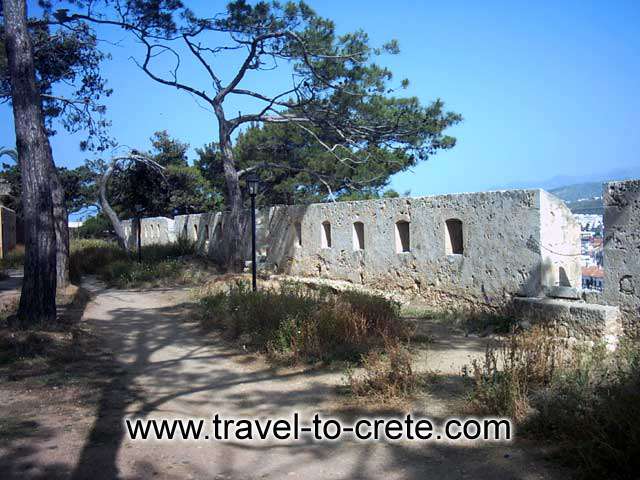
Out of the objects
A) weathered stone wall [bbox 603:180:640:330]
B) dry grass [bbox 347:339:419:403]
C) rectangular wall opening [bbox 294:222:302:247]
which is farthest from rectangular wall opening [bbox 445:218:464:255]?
rectangular wall opening [bbox 294:222:302:247]

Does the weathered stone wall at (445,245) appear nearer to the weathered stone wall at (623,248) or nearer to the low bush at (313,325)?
the weathered stone wall at (623,248)

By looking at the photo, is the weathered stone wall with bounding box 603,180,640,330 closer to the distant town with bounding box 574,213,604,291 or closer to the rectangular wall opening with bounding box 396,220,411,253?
the distant town with bounding box 574,213,604,291

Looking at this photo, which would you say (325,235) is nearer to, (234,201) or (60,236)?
(234,201)

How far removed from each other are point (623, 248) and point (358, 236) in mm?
6555

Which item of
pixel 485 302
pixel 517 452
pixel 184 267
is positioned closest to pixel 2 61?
pixel 184 267

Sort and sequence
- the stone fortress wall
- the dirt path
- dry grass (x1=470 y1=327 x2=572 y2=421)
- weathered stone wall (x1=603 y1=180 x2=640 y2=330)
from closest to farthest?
1. the dirt path
2. dry grass (x1=470 y1=327 x2=572 y2=421)
3. weathered stone wall (x1=603 y1=180 x2=640 y2=330)
4. the stone fortress wall

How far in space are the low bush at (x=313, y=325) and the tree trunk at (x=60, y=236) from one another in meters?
5.12

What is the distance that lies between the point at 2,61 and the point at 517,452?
15275 mm

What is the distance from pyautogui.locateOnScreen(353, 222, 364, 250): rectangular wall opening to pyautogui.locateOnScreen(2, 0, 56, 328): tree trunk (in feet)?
21.2

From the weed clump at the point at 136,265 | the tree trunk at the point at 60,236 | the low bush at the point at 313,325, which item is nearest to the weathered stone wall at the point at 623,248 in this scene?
the low bush at the point at 313,325

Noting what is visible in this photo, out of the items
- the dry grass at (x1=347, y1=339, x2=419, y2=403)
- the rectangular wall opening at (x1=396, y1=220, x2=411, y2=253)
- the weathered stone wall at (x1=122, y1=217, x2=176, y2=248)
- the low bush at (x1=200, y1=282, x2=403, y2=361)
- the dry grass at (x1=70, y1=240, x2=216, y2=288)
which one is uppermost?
the weathered stone wall at (x1=122, y1=217, x2=176, y2=248)

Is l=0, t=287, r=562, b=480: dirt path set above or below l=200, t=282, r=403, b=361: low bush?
below

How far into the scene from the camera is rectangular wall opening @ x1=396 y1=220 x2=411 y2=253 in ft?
37.6

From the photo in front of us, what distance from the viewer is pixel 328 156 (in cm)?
2014
